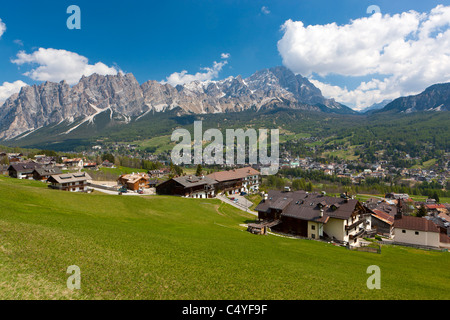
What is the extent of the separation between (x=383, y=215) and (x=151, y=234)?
73489 mm

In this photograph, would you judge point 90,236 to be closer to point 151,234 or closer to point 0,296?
point 151,234

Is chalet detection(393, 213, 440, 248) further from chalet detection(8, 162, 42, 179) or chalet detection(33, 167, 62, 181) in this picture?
chalet detection(8, 162, 42, 179)

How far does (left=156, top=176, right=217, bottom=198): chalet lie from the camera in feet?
288

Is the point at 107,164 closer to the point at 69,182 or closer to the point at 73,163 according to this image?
the point at 73,163

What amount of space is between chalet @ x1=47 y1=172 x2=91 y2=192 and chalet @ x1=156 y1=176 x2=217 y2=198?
2878 cm

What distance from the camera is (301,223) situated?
51.9 m

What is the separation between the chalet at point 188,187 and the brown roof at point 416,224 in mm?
62267

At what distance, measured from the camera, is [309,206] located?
54.3 metres

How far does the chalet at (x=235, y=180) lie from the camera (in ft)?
340

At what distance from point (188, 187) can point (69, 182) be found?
43679mm

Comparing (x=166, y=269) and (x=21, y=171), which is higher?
(x=21, y=171)

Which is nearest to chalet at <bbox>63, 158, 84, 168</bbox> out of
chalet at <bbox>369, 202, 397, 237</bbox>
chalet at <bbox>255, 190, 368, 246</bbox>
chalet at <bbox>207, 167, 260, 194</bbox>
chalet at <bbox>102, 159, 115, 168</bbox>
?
chalet at <bbox>102, 159, 115, 168</bbox>

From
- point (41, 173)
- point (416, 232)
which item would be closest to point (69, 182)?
point (41, 173)
